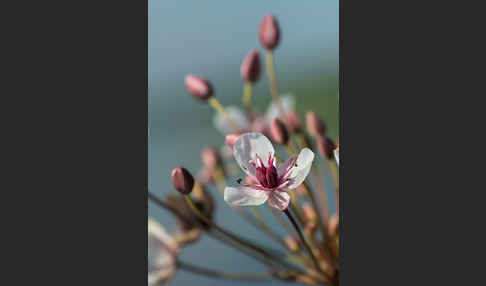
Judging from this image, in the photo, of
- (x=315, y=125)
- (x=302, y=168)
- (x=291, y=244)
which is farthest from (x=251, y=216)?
(x=302, y=168)

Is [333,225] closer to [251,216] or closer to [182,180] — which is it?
[251,216]

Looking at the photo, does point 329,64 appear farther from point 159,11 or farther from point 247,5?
point 159,11

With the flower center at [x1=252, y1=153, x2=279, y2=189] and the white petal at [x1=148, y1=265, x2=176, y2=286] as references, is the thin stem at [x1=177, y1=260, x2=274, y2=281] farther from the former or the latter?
the flower center at [x1=252, y1=153, x2=279, y2=189]

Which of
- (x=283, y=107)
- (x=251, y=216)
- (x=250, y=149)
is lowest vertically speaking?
(x=251, y=216)

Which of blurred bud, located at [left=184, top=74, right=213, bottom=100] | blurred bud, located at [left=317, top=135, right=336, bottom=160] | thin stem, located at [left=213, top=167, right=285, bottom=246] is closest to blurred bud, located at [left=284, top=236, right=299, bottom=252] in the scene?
thin stem, located at [left=213, top=167, right=285, bottom=246]

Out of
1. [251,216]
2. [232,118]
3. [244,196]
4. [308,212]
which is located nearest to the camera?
[244,196]

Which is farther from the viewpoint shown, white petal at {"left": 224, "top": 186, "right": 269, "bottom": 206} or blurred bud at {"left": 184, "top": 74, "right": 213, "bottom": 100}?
blurred bud at {"left": 184, "top": 74, "right": 213, "bottom": 100}
